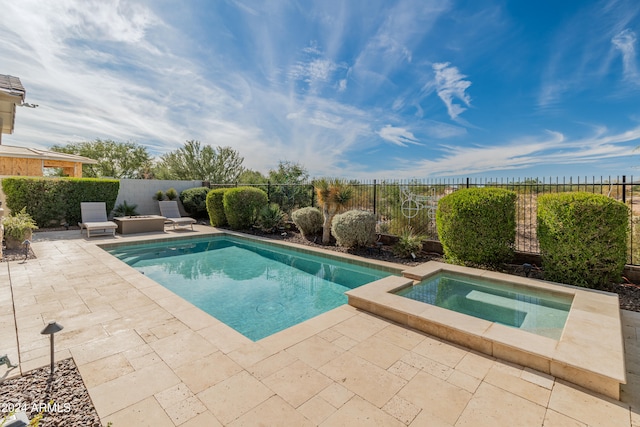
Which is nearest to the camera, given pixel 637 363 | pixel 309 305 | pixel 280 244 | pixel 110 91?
pixel 637 363

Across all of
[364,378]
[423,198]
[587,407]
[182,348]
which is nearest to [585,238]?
[587,407]

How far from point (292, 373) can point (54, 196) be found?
13.1 metres

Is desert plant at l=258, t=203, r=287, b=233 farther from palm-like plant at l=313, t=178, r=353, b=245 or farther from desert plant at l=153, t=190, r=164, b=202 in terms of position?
desert plant at l=153, t=190, r=164, b=202

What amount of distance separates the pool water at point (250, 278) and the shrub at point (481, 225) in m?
1.75

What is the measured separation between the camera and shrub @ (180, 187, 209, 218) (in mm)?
14734

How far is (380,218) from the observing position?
9.59 meters

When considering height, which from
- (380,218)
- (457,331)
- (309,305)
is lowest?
(309,305)

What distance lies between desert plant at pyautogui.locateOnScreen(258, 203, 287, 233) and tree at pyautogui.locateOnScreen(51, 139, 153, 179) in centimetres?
2250

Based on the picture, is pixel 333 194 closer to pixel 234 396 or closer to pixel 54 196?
pixel 234 396

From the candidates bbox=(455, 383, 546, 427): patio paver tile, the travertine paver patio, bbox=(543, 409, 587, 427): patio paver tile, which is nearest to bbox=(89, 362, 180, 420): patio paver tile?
the travertine paver patio

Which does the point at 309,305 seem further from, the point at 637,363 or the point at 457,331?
the point at 637,363

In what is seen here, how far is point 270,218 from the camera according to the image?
11.3 meters

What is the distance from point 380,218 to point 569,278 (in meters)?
5.18

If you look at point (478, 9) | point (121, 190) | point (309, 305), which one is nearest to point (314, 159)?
point (121, 190)
